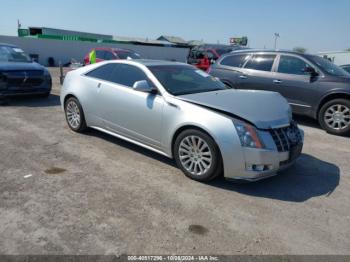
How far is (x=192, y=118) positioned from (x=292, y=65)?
4.69 m

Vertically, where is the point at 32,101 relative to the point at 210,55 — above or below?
below

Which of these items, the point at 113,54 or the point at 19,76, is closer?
the point at 19,76

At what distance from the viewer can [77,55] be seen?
2744 cm

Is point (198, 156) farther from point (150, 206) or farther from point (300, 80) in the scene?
point (300, 80)

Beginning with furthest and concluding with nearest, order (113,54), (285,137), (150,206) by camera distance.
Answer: (113,54), (285,137), (150,206)

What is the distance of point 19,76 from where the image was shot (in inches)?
353

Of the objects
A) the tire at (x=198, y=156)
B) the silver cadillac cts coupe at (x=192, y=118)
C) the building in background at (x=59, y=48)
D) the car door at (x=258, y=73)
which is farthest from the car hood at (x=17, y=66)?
the building in background at (x=59, y=48)

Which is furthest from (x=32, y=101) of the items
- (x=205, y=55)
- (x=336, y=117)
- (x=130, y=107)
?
(x=205, y=55)

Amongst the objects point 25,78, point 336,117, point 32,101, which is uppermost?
point 25,78

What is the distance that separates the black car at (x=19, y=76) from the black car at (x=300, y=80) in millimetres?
5021

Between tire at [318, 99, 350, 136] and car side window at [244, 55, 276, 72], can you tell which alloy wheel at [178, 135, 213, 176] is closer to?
tire at [318, 99, 350, 136]

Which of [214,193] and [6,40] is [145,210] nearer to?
[214,193]

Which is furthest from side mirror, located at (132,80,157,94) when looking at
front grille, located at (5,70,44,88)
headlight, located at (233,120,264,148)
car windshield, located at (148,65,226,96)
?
front grille, located at (5,70,44,88)

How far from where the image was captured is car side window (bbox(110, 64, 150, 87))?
5.33 m
